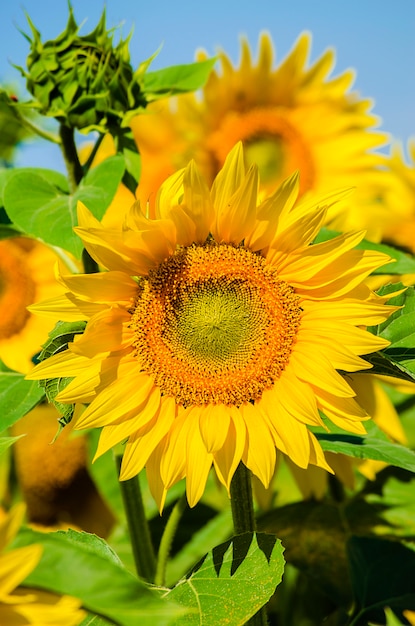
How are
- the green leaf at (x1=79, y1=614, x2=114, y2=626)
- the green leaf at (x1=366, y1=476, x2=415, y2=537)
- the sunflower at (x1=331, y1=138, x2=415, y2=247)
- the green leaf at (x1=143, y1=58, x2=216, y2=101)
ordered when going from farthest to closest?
the sunflower at (x1=331, y1=138, x2=415, y2=247), the green leaf at (x1=366, y1=476, x2=415, y2=537), the green leaf at (x1=143, y1=58, x2=216, y2=101), the green leaf at (x1=79, y1=614, x2=114, y2=626)

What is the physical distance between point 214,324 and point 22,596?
539 mm

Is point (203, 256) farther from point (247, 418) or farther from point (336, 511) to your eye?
point (336, 511)

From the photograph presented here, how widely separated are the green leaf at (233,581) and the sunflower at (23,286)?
2.77ft

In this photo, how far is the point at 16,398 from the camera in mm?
1251

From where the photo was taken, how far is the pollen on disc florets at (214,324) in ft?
3.76

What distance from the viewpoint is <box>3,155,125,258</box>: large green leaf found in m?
1.20

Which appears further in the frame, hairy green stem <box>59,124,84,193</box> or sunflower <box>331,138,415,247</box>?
sunflower <box>331,138,415,247</box>

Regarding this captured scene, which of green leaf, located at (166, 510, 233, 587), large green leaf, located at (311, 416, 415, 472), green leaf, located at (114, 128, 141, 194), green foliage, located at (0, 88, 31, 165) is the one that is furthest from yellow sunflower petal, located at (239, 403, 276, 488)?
green foliage, located at (0, 88, 31, 165)

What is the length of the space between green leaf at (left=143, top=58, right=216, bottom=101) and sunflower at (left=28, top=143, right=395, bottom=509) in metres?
0.40

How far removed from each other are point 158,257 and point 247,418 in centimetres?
25

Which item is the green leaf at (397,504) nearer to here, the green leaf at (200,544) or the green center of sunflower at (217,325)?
the green leaf at (200,544)

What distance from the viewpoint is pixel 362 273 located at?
1.09 meters

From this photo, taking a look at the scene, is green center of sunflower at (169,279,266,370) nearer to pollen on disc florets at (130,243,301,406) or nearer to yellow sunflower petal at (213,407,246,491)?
pollen on disc florets at (130,243,301,406)

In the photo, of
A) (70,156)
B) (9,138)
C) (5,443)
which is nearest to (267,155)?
(9,138)
